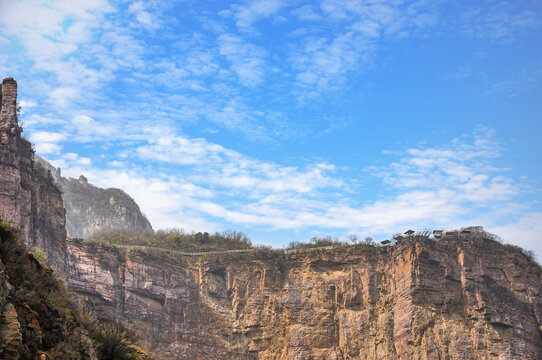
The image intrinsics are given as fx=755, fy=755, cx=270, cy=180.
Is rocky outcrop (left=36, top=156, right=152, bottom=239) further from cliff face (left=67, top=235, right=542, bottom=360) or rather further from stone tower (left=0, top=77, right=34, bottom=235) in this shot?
stone tower (left=0, top=77, right=34, bottom=235)

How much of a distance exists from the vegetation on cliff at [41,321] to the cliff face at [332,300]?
4476 cm

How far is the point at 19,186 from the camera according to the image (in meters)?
48.1

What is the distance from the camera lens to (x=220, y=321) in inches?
2864

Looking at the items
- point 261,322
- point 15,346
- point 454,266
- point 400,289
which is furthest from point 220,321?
point 15,346

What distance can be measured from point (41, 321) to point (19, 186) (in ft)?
106

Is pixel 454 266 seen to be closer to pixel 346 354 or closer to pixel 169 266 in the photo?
pixel 346 354

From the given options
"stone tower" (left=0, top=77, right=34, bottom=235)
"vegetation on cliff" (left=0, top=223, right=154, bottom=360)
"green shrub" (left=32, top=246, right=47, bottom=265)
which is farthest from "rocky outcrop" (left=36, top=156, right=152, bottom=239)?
"vegetation on cliff" (left=0, top=223, right=154, bottom=360)

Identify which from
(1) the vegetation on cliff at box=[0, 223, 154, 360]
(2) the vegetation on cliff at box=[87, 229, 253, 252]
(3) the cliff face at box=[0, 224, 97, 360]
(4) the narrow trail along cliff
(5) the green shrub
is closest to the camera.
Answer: (3) the cliff face at box=[0, 224, 97, 360]

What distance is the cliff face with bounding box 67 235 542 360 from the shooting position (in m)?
65.9

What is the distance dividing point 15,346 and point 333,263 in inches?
2383

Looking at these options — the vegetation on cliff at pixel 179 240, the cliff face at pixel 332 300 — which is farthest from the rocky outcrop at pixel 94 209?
the cliff face at pixel 332 300

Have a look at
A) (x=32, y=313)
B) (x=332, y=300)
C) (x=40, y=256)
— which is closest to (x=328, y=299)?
(x=332, y=300)

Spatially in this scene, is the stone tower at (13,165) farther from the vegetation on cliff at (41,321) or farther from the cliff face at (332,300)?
the vegetation on cliff at (41,321)

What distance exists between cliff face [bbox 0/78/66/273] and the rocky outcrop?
164ft
